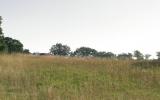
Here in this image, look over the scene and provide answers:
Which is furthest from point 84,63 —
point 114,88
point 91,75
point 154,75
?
point 114,88

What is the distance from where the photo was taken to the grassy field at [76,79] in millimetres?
13328

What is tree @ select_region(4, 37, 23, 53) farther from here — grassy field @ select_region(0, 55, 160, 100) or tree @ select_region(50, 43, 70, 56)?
tree @ select_region(50, 43, 70, 56)

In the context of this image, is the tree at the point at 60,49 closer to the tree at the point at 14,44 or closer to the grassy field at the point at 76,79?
the tree at the point at 14,44

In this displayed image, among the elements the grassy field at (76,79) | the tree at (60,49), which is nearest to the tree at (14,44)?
the grassy field at (76,79)

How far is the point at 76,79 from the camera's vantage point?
59.0 feet

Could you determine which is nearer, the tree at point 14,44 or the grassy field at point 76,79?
the grassy field at point 76,79

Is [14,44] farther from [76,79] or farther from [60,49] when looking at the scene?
[60,49]

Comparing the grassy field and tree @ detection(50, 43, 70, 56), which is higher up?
tree @ detection(50, 43, 70, 56)

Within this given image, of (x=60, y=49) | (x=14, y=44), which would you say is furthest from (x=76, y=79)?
(x=60, y=49)

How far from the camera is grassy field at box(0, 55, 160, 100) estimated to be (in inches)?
525

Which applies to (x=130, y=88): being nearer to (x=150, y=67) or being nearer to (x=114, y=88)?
(x=114, y=88)

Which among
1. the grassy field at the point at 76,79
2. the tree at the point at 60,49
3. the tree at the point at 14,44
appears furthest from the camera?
the tree at the point at 60,49

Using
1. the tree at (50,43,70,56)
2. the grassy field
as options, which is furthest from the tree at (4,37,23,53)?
the tree at (50,43,70,56)

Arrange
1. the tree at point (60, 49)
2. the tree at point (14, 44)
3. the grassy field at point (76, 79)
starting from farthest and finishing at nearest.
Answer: the tree at point (60, 49) → the tree at point (14, 44) → the grassy field at point (76, 79)
